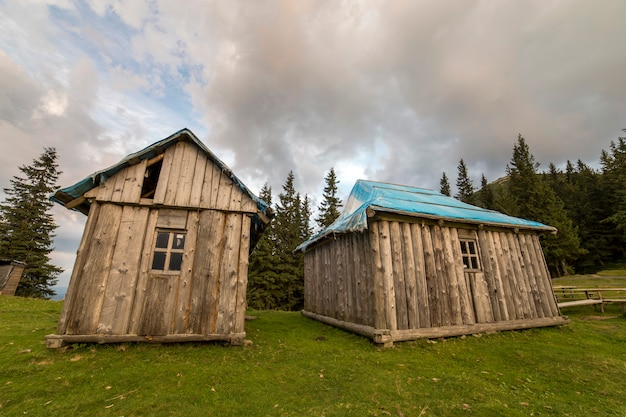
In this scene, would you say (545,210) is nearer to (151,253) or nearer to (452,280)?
(452,280)

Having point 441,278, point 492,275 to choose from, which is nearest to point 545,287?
point 492,275

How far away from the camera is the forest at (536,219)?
101 ft

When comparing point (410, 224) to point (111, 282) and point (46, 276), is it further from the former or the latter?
point (46, 276)

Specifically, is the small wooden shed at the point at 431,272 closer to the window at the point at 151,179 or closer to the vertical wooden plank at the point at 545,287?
the vertical wooden plank at the point at 545,287

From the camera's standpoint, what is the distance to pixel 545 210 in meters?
37.8

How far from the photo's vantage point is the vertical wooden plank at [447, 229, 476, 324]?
29.4ft

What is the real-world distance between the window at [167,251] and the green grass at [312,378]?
6.74 ft

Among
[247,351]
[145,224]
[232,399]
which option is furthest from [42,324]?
[232,399]

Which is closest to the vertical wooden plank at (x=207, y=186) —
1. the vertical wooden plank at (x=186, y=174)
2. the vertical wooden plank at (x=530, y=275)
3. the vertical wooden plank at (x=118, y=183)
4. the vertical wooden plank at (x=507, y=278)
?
the vertical wooden plank at (x=186, y=174)

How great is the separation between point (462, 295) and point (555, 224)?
38.9 meters

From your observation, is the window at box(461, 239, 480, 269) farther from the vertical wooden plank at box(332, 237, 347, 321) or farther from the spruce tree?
the spruce tree

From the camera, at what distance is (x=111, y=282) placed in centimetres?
689

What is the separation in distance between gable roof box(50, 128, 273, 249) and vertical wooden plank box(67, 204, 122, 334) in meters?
0.74

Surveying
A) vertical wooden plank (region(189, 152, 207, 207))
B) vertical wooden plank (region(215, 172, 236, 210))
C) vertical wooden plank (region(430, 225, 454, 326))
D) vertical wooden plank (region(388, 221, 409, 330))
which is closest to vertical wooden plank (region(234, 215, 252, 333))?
vertical wooden plank (region(215, 172, 236, 210))
